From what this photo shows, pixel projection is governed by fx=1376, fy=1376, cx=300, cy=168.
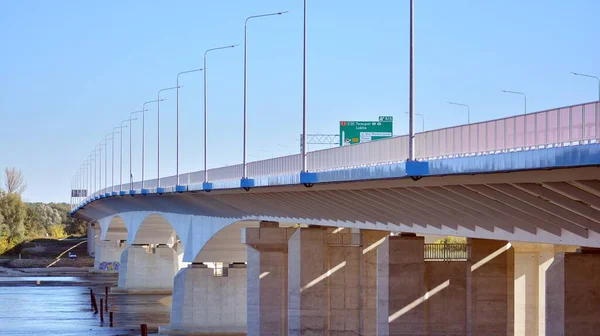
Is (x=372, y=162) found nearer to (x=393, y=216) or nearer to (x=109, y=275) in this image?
(x=393, y=216)

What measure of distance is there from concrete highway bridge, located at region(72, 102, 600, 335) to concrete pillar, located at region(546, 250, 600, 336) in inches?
1.5

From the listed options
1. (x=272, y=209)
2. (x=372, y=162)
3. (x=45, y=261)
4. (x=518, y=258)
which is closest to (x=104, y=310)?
(x=272, y=209)

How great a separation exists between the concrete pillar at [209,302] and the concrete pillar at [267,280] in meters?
13.1

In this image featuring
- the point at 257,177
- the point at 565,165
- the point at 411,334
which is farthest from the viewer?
the point at 257,177

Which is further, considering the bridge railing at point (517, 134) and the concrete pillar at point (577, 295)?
the concrete pillar at point (577, 295)

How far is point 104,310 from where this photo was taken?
94.1 m

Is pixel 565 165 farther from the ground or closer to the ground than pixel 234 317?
farther from the ground

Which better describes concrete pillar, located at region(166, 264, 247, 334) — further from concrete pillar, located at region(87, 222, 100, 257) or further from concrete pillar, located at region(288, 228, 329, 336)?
concrete pillar, located at region(87, 222, 100, 257)

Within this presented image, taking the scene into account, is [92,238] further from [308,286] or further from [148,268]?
[308,286]

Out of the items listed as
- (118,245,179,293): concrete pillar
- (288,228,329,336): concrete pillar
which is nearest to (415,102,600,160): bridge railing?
(288,228,329,336): concrete pillar

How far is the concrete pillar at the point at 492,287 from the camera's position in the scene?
45.7m

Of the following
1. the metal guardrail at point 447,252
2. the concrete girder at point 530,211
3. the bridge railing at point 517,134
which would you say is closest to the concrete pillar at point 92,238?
the metal guardrail at point 447,252

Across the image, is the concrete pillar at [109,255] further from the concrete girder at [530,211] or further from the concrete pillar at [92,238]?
the concrete girder at [530,211]

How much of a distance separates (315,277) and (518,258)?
9.28 metres
